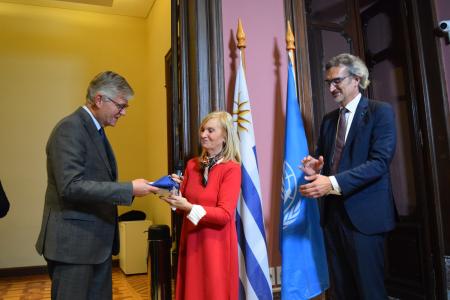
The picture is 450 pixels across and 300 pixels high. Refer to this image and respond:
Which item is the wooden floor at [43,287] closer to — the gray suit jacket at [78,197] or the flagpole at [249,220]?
the flagpole at [249,220]

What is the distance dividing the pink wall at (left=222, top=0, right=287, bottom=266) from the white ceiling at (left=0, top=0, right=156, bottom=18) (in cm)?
288

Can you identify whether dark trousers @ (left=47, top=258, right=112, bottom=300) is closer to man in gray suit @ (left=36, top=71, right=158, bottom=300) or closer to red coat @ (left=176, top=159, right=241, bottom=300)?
man in gray suit @ (left=36, top=71, right=158, bottom=300)

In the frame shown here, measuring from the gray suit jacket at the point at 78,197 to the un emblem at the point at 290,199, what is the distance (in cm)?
98

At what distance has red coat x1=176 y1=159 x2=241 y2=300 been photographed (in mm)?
1769

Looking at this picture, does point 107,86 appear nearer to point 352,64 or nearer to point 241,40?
point 241,40

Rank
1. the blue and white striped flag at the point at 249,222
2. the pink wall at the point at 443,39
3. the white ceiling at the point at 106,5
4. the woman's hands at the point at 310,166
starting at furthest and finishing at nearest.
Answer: the white ceiling at the point at 106,5 < the pink wall at the point at 443,39 < the blue and white striped flag at the point at 249,222 < the woman's hands at the point at 310,166

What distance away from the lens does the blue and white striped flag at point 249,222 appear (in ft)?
6.91

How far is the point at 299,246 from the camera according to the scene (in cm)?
224

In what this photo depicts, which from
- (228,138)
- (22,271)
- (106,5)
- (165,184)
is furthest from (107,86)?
(22,271)

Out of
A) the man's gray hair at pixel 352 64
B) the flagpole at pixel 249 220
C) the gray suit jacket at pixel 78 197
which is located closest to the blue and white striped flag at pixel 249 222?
the flagpole at pixel 249 220

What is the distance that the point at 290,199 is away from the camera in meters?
2.24

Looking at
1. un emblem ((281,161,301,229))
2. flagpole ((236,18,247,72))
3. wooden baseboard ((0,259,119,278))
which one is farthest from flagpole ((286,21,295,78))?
wooden baseboard ((0,259,119,278))

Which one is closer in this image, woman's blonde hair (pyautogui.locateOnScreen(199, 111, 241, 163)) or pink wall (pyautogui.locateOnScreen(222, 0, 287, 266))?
woman's blonde hair (pyautogui.locateOnScreen(199, 111, 241, 163))

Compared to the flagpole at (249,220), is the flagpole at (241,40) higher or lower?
higher
